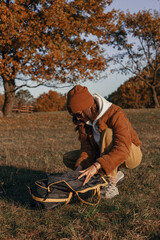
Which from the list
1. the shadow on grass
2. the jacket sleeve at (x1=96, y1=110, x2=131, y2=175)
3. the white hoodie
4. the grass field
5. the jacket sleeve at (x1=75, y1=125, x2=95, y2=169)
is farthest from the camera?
the jacket sleeve at (x1=75, y1=125, x2=95, y2=169)

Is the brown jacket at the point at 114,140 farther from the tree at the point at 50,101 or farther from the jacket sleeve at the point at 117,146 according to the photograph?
the tree at the point at 50,101

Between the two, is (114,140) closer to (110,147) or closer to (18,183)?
(110,147)

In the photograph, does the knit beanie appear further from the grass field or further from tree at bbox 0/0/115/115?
tree at bbox 0/0/115/115

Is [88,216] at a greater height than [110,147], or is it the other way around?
[110,147]

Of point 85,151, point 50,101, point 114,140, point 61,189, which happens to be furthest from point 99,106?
point 50,101

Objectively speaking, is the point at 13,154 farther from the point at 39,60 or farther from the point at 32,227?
the point at 39,60

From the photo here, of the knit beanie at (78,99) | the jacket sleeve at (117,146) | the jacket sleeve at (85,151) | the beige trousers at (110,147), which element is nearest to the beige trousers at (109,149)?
the beige trousers at (110,147)

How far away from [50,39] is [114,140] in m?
12.3

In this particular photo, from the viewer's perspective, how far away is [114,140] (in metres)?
2.74

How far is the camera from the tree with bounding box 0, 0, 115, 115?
42.6 ft

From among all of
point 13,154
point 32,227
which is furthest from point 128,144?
point 13,154

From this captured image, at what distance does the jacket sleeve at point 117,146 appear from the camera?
2.61 m

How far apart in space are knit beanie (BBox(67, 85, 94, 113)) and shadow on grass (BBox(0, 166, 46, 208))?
1218 millimetres

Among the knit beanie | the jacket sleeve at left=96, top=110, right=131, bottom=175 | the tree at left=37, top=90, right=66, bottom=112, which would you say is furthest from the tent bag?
the tree at left=37, top=90, right=66, bottom=112
